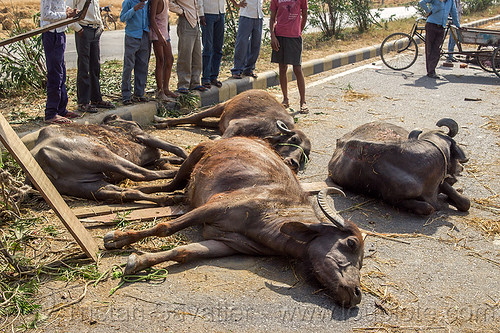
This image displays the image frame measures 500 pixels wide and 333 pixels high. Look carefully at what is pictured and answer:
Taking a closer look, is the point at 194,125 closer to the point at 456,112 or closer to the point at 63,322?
the point at 456,112

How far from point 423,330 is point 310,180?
2.83 m

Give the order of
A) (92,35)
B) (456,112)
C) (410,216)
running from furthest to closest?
(456,112) → (92,35) → (410,216)

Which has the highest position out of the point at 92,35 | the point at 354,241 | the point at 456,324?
the point at 92,35

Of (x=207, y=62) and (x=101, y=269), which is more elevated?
(x=207, y=62)

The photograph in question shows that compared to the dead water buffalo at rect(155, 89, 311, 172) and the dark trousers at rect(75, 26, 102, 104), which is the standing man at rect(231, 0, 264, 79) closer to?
the dead water buffalo at rect(155, 89, 311, 172)

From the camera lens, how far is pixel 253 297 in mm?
3568

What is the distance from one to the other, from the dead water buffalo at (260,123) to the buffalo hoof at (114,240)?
2.40 m

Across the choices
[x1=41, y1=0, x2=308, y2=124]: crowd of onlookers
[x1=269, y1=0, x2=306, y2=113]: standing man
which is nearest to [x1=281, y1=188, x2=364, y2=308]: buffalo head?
[x1=41, y1=0, x2=308, y2=124]: crowd of onlookers

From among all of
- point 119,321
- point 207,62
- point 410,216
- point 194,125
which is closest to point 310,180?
point 410,216

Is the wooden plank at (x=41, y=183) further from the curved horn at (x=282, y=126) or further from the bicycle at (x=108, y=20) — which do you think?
the bicycle at (x=108, y=20)

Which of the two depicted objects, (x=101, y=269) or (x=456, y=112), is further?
(x=456, y=112)

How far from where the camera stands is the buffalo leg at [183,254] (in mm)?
3754

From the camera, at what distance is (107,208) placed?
192 inches

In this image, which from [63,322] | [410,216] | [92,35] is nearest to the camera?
[63,322]
